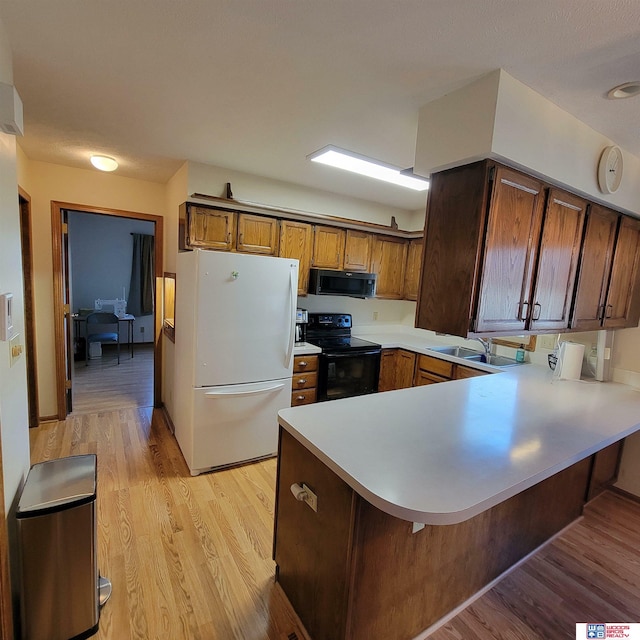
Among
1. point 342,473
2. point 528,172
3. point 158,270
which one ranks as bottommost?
point 342,473

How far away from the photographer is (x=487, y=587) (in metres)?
1.77

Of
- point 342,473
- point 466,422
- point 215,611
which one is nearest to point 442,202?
point 466,422

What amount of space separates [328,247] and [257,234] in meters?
0.79

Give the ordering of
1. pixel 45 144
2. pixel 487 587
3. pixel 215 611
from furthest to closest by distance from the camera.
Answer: pixel 45 144
pixel 487 587
pixel 215 611

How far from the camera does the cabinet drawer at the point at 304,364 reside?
3178 millimetres

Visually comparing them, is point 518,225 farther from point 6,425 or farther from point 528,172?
point 6,425

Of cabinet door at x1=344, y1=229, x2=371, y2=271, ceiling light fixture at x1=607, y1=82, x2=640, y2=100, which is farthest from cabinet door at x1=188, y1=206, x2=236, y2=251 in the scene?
ceiling light fixture at x1=607, y1=82, x2=640, y2=100

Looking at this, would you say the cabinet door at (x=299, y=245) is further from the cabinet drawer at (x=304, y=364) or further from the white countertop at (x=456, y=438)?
the white countertop at (x=456, y=438)

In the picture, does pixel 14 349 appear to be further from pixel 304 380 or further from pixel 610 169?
pixel 610 169

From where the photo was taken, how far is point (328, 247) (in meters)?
3.58

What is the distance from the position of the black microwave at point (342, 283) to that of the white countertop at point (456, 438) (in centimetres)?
161

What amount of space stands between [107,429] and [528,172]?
3836 mm

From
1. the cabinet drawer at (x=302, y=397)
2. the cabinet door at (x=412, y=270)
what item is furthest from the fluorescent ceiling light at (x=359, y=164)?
the cabinet drawer at (x=302, y=397)

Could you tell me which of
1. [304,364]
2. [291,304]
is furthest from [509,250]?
[304,364]
